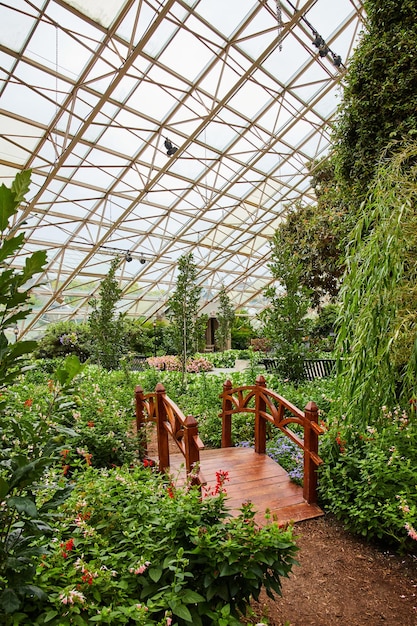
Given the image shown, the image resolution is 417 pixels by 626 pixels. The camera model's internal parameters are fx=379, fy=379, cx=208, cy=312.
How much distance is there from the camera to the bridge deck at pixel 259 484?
2.95m

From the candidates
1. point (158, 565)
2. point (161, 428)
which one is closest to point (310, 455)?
point (161, 428)

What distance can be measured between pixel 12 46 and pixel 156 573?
27.0 feet

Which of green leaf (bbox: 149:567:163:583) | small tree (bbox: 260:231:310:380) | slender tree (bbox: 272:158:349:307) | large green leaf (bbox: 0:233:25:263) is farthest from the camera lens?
slender tree (bbox: 272:158:349:307)

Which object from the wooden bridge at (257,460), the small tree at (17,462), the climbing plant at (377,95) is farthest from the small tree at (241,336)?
the small tree at (17,462)

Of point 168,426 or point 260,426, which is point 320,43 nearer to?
point 260,426

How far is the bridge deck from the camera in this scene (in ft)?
9.68

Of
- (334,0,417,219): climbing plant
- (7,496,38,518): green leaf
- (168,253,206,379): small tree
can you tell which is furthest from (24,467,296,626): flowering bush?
(168,253,206,379): small tree

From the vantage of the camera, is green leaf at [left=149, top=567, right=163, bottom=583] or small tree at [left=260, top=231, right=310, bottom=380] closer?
green leaf at [left=149, top=567, right=163, bottom=583]

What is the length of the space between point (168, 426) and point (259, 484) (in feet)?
3.21

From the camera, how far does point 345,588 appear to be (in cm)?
221

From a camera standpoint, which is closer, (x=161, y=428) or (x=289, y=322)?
(x=161, y=428)

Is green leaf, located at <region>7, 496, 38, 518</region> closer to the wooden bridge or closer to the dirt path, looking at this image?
the dirt path

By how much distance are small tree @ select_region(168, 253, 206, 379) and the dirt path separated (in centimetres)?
511

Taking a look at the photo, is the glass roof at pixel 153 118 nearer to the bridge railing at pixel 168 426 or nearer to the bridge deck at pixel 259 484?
the bridge railing at pixel 168 426
